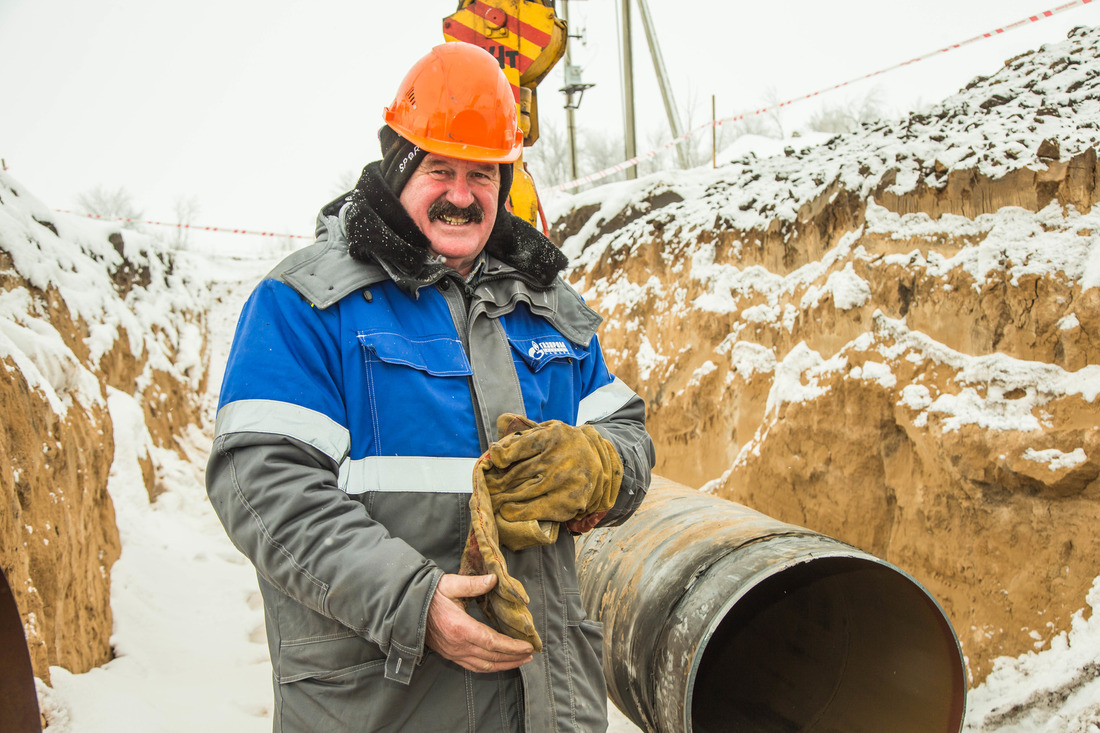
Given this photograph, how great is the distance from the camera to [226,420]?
142 centimetres

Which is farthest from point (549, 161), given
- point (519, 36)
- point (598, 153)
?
point (519, 36)

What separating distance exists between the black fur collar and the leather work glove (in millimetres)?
407

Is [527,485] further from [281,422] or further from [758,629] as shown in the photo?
[758,629]

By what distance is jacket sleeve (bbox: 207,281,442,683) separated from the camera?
51.9 inches

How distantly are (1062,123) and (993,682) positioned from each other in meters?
2.59

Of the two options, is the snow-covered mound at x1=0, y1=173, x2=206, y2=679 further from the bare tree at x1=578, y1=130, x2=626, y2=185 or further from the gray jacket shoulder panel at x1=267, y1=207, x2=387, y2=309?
the bare tree at x1=578, y1=130, x2=626, y2=185

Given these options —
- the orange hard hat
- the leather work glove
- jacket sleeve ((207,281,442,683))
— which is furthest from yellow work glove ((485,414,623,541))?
the orange hard hat

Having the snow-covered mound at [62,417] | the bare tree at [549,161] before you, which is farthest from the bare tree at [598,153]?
the snow-covered mound at [62,417]

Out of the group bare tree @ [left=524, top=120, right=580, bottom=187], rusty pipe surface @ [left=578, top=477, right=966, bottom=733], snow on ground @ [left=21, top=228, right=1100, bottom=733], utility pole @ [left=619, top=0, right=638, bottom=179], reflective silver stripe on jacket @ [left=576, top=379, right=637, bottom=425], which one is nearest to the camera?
reflective silver stripe on jacket @ [left=576, top=379, right=637, bottom=425]

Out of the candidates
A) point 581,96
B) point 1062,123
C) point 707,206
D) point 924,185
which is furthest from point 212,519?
point 581,96

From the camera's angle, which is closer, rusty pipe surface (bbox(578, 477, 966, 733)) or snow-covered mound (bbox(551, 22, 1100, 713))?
rusty pipe surface (bbox(578, 477, 966, 733))

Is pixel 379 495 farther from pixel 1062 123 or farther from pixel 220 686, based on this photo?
pixel 1062 123

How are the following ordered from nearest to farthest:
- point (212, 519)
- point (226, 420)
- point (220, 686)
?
point (226, 420) → point (220, 686) → point (212, 519)

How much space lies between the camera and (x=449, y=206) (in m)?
1.76
